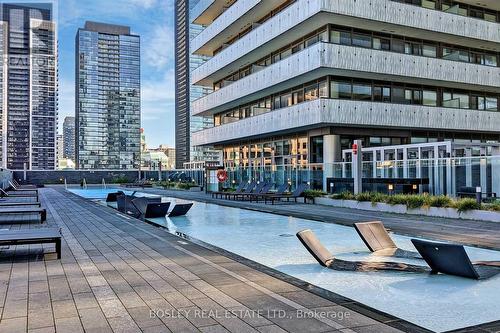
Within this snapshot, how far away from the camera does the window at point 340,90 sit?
2889cm

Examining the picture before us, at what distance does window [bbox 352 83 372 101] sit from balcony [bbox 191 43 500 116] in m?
0.68

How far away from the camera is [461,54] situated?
34.1 m

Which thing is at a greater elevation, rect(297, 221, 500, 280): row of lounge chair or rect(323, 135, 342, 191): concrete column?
rect(323, 135, 342, 191): concrete column

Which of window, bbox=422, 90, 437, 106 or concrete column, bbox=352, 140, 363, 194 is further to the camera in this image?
window, bbox=422, 90, 437, 106

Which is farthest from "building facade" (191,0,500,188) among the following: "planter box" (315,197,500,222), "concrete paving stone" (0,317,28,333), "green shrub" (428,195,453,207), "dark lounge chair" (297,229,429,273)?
"concrete paving stone" (0,317,28,333)

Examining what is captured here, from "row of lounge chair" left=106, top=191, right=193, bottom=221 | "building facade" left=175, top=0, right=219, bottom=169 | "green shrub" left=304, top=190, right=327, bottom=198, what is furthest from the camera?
"building facade" left=175, top=0, right=219, bottom=169

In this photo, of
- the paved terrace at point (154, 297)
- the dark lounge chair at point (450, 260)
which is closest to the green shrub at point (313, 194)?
the paved terrace at point (154, 297)

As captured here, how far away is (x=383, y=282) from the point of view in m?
6.54

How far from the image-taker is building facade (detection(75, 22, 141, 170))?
99.6 metres

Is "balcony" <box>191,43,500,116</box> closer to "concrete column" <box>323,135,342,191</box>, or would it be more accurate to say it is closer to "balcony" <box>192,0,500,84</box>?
"balcony" <box>192,0,500,84</box>

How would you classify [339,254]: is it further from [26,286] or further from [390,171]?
[390,171]

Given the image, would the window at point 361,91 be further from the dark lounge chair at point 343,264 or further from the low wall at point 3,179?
the dark lounge chair at point 343,264

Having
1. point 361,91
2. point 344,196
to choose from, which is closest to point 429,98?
point 361,91

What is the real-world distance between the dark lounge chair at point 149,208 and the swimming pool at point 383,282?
374 cm
